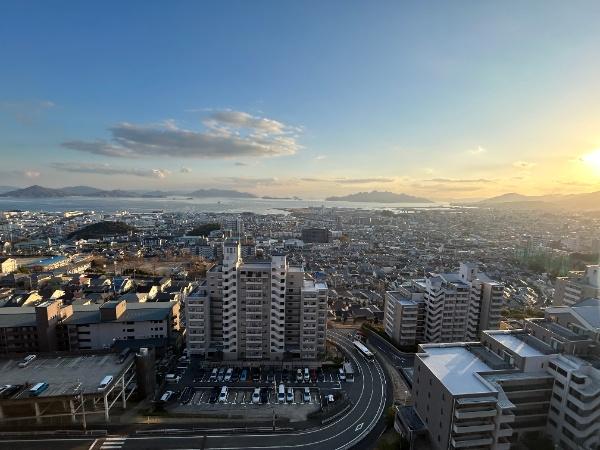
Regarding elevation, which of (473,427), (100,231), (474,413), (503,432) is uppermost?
(474,413)

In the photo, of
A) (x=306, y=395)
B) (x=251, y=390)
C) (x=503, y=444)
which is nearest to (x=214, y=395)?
(x=251, y=390)

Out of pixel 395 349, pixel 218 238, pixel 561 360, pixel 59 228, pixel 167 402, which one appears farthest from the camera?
pixel 59 228

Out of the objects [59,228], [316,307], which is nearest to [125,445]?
[316,307]

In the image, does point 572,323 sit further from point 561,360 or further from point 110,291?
point 110,291

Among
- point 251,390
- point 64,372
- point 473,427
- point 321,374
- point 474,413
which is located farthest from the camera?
point 321,374

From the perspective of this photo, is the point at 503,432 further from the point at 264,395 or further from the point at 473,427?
the point at 264,395

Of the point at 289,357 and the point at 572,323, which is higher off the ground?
the point at 572,323

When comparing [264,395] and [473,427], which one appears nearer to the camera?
[473,427]

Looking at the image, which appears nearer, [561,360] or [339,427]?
[561,360]
